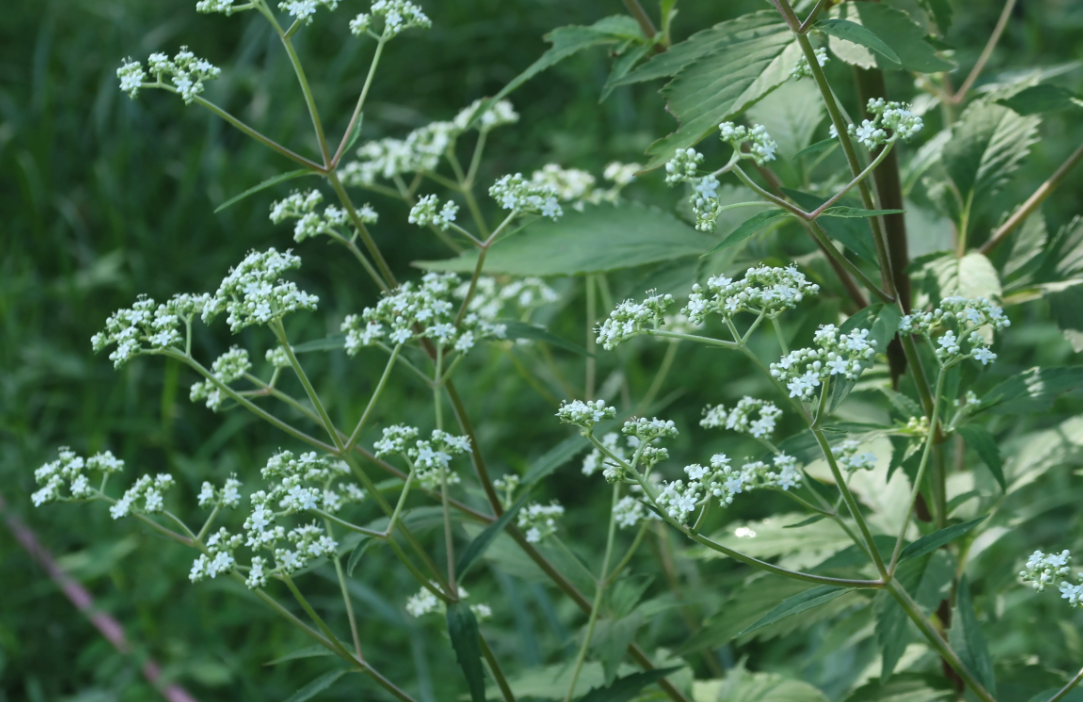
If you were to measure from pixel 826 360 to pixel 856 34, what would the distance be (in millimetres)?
396

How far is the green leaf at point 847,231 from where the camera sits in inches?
52.8

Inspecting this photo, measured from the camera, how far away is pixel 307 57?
543cm

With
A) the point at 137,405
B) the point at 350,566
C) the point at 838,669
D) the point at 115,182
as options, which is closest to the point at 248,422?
the point at 137,405

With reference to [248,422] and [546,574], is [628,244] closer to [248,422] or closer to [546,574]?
[546,574]

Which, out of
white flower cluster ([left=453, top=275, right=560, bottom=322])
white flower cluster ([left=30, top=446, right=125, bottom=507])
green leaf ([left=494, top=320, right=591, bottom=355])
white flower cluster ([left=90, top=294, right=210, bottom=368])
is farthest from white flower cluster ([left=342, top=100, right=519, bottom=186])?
white flower cluster ([left=30, top=446, right=125, bottom=507])

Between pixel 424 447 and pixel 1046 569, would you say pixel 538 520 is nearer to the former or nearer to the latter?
pixel 424 447

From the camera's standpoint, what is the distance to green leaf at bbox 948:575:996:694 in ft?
4.94

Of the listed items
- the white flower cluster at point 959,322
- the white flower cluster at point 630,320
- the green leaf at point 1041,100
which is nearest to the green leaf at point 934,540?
the white flower cluster at point 959,322

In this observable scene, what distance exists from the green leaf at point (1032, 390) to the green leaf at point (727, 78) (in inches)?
22.8

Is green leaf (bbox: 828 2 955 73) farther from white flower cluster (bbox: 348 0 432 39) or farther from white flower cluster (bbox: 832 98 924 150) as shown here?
white flower cluster (bbox: 348 0 432 39)

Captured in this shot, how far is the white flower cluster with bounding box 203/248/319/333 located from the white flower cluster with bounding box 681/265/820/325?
1.88ft

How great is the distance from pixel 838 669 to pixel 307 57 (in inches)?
166

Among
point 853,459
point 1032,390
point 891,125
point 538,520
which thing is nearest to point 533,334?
point 538,520

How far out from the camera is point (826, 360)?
1.24 m
